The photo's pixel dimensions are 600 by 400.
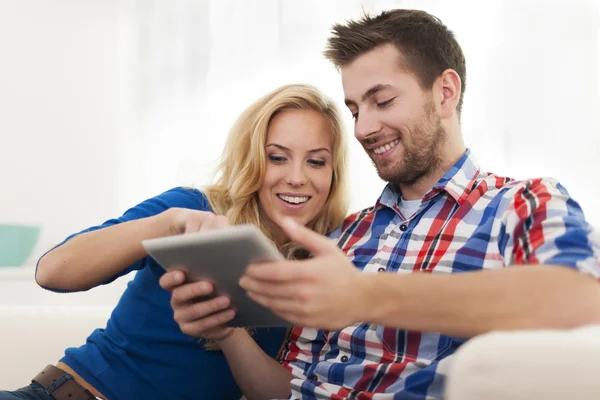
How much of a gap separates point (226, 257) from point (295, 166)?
2.51ft

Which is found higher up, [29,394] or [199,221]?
[199,221]

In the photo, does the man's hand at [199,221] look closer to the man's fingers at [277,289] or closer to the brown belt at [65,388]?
the man's fingers at [277,289]

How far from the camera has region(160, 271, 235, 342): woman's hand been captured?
1.13m

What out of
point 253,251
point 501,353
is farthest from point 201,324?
point 501,353

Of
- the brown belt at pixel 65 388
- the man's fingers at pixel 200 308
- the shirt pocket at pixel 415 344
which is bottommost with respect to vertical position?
the brown belt at pixel 65 388

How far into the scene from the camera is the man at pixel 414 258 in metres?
0.90

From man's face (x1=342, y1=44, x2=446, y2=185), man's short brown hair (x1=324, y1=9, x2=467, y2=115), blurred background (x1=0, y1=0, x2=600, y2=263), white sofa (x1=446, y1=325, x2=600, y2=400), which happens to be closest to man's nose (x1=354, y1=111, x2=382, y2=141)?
man's face (x1=342, y1=44, x2=446, y2=185)

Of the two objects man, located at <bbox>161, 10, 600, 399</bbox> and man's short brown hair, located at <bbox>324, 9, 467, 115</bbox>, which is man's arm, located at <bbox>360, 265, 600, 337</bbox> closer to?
man, located at <bbox>161, 10, 600, 399</bbox>

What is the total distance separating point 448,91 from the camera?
1.68m

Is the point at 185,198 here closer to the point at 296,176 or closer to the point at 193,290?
the point at 296,176

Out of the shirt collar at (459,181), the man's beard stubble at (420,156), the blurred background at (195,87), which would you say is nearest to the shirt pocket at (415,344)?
the shirt collar at (459,181)

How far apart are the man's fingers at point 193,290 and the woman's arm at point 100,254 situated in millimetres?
204

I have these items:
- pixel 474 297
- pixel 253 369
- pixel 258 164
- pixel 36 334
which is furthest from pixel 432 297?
pixel 36 334

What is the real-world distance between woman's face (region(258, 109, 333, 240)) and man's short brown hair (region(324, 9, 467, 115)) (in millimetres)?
191
